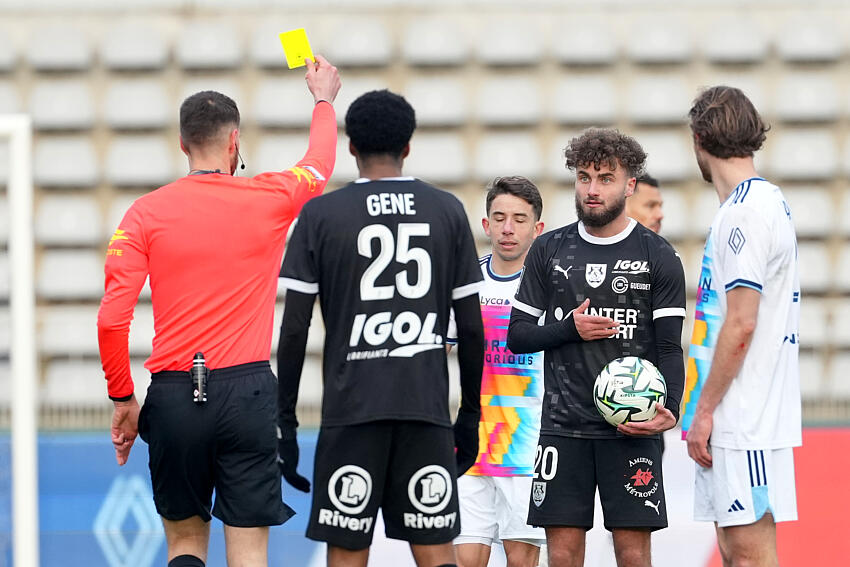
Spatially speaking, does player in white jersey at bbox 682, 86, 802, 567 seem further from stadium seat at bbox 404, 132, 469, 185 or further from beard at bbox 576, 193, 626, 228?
stadium seat at bbox 404, 132, 469, 185

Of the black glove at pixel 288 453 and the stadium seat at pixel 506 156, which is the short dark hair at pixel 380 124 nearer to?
the black glove at pixel 288 453

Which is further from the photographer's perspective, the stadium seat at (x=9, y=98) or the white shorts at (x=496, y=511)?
the stadium seat at (x=9, y=98)

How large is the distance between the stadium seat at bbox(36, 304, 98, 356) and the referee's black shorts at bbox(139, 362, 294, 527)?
5.85 m

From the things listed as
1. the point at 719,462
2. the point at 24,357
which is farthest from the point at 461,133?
the point at 719,462

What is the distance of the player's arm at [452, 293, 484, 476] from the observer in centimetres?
383

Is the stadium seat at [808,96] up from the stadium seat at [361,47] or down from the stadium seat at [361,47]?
down

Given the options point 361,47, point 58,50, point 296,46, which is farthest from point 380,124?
point 58,50

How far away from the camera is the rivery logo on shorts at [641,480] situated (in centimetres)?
432

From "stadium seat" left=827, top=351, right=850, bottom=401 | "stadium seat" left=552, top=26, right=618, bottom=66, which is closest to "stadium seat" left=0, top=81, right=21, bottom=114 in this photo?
→ "stadium seat" left=552, top=26, right=618, bottom=66

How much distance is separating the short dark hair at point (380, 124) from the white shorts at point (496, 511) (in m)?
1.85

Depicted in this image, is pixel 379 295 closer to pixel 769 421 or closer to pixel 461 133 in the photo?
pixel 769 421

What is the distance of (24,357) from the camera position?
16.1 ft

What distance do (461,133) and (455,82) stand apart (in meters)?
0.39

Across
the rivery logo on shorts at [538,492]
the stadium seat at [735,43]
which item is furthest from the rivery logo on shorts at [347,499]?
the stadium seat at [735,43]
